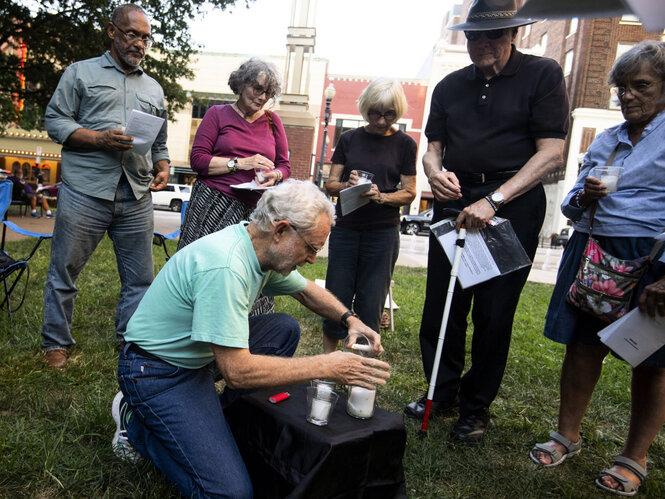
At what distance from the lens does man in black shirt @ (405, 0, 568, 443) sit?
8.09ft

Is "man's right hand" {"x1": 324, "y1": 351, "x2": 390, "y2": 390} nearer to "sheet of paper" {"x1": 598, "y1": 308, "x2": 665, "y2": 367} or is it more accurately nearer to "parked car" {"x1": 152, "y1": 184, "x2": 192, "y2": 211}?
"sheet of paper" {"x1": 598, "y1": 308, "x2": 665, "y2": 367}

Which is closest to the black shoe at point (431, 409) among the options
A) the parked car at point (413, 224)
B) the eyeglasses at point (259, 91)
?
the eyeglasses at point (259, 91)

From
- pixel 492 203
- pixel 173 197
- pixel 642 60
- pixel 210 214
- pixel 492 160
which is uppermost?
pixel 642 60

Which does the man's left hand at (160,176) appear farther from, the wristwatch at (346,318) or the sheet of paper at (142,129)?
the wristwatch at (346,318)

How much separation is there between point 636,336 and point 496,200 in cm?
87

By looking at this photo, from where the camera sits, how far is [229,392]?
2291 millimetres

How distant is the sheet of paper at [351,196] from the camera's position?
296cm

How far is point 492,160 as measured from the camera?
259cm

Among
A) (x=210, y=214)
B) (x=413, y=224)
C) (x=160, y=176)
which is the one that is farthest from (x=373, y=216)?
(x=413, y=224)

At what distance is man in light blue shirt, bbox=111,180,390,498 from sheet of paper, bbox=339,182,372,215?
1053 millimetres

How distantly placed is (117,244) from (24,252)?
15.8 ft

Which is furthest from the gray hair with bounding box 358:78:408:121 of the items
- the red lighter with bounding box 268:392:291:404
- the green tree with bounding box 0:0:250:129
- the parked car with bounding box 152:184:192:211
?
the parked car with bounding box 152:184:192:211

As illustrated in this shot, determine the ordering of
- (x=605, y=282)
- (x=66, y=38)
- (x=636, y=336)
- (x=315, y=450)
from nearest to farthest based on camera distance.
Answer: (x=315, y=450), (x=636, y=336), (x=605, y=282), (x=66, y=38)

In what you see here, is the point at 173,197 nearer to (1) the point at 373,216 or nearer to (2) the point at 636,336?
(1) the point at 373,216
